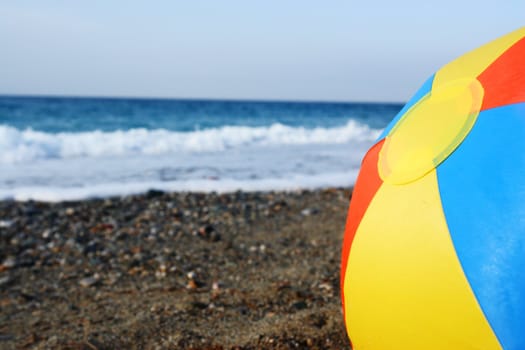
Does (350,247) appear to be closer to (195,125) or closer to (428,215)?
(428,215)

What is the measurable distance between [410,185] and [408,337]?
0.53m

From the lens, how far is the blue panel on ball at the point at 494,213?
5.31 ft

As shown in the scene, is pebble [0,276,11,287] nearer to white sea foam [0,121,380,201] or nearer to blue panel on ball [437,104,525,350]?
white sea foam [0,121,380,201]

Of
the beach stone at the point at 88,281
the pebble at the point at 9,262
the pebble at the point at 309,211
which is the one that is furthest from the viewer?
the pebble at the point at 309,211

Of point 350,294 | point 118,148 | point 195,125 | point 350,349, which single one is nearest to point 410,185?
point 350,294

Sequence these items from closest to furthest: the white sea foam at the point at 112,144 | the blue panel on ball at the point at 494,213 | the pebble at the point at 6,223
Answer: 1. the blue panel on ball at the point at 494,213
2. the pebble at the point at 6,223
3. the white sea foam at the point at 112,144

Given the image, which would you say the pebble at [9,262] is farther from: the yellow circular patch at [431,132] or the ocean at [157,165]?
the yellow circular patch at [431,132]

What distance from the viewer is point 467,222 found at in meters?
1.72

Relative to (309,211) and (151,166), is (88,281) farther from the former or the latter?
(151,166)

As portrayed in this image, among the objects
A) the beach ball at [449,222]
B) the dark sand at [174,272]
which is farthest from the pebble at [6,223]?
the beach ball at [449,222]

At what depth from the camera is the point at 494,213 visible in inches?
65.8

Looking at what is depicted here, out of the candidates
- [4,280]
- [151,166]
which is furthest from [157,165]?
[4,280]

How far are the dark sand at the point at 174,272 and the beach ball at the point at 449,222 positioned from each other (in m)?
0.88

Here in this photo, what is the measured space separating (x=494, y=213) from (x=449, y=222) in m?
0.15
